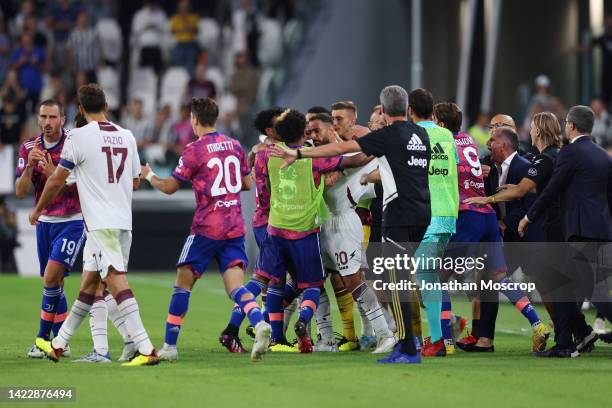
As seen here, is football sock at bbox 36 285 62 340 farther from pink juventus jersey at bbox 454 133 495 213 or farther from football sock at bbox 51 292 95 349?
pink juventus jersey at bbox 454 133 495 213

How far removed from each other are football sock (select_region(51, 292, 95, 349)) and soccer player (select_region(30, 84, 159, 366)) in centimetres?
31

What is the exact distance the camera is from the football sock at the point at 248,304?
10773 millimetres

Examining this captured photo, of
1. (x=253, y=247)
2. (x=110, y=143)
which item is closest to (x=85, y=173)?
(x=110, y=143)

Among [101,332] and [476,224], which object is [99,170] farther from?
[476,224]

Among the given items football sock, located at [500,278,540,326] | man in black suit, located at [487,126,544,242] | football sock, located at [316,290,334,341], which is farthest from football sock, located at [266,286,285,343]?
man in black suit, located at [487,126,544,242]

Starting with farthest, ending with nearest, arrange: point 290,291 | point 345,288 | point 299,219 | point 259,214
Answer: point 259,214 < point 345,288 < point 290,291 < point 299,219

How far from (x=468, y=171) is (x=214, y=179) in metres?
2.52

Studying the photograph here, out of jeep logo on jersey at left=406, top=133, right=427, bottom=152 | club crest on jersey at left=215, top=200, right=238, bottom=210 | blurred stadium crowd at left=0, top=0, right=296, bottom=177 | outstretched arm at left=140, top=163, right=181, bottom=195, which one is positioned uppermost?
blurred stadium crowd at left=0, top=0, right=296, bottom=177

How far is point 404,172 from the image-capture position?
1067 cm

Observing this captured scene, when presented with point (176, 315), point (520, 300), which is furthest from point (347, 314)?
point (176, 315)

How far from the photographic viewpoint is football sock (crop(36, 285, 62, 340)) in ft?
38.2

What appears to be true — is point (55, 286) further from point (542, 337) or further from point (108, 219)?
point (542, 337)

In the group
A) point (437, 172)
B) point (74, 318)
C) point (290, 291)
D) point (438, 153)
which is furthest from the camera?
point (290, 291)

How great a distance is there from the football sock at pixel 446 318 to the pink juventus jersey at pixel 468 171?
843 mm
